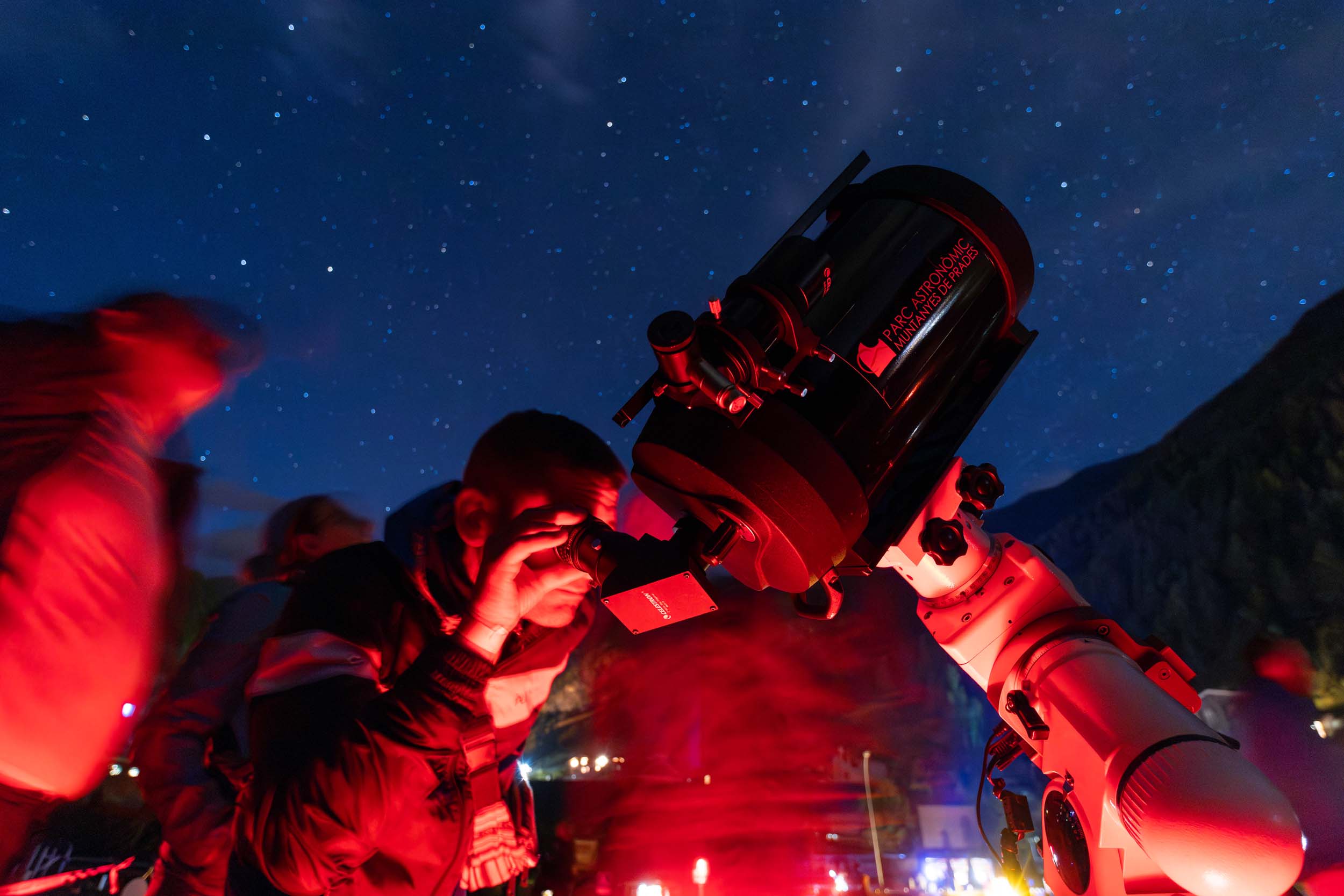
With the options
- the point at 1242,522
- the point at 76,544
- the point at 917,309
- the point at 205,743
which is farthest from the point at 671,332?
the point at 1242,522

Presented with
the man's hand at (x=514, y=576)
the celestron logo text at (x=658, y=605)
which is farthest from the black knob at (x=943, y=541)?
the man's hand at (x=514, y=576)

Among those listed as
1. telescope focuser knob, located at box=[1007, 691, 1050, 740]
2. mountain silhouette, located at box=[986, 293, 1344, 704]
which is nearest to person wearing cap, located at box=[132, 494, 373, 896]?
telescope focuser knob, located at box=[1007, 691, 1050, 740]

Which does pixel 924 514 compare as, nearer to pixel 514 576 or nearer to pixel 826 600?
pixel 826 600

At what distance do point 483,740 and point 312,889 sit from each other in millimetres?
414

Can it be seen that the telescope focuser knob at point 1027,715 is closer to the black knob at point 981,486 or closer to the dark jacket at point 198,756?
the black knob at point 981,486

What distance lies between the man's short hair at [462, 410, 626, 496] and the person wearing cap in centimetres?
64

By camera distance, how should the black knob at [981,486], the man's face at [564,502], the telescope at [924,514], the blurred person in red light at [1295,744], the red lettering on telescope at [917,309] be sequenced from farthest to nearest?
the blurred person in red light at [1295,744] < the man's face at [564,502] < the black knob at [981,486] < the red lettering on telescope at [917,309] < the telescope at [924,514]

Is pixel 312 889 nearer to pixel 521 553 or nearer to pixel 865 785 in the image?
pixel 521 553

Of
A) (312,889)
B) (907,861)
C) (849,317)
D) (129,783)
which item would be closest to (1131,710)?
(849,317)

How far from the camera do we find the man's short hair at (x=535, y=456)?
1.67m

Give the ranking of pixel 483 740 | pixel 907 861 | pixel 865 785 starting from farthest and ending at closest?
1. pixel 865 785
2. pixel 907 861
3. pixel 483 740

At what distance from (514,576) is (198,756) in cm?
197

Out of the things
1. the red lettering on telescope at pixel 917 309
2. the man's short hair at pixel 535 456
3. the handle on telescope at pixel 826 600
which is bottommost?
the handle on telescope at pixel 826 600

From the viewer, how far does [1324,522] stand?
5.72 metres
